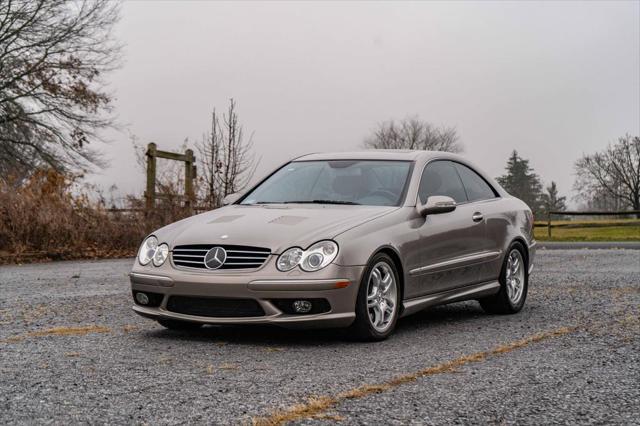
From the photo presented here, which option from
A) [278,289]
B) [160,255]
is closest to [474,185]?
[278,289]

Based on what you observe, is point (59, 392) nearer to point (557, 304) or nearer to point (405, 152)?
point (405, 152)

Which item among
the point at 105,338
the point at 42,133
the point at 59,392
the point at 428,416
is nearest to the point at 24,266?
the point at 105,338

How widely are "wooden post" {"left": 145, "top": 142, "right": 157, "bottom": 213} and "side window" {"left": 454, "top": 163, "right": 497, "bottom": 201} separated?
40.0 ft

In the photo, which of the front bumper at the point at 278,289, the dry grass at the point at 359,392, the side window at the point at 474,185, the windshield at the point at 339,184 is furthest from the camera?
the side window at the point at 474,185

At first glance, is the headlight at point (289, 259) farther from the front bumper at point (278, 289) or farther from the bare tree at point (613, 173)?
the bare tree at point (613, 173)

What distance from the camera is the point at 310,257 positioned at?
6.01m

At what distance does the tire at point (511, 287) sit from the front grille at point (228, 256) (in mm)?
3092

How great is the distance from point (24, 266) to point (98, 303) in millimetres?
7485

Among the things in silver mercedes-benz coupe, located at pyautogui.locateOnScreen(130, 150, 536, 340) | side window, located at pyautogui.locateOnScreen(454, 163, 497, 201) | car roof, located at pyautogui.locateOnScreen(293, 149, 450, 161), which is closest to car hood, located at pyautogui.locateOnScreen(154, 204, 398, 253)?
silver mercedes-benz coupe, located at pyautogui.locateOnScreen(130, 150, 536, 340)

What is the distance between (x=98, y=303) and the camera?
30.1 feet

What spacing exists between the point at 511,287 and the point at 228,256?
3507 mm

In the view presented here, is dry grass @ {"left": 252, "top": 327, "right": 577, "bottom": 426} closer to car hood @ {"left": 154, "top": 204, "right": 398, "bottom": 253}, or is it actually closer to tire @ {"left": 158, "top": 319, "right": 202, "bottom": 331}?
car hood @ {"left": 154, "top": 204, "right": 398, "bottom": 253}

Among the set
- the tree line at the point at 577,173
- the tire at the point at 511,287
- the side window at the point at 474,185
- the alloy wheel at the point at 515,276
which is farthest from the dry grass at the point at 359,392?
the tree line at the point at 577,173

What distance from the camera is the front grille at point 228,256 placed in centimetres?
604
